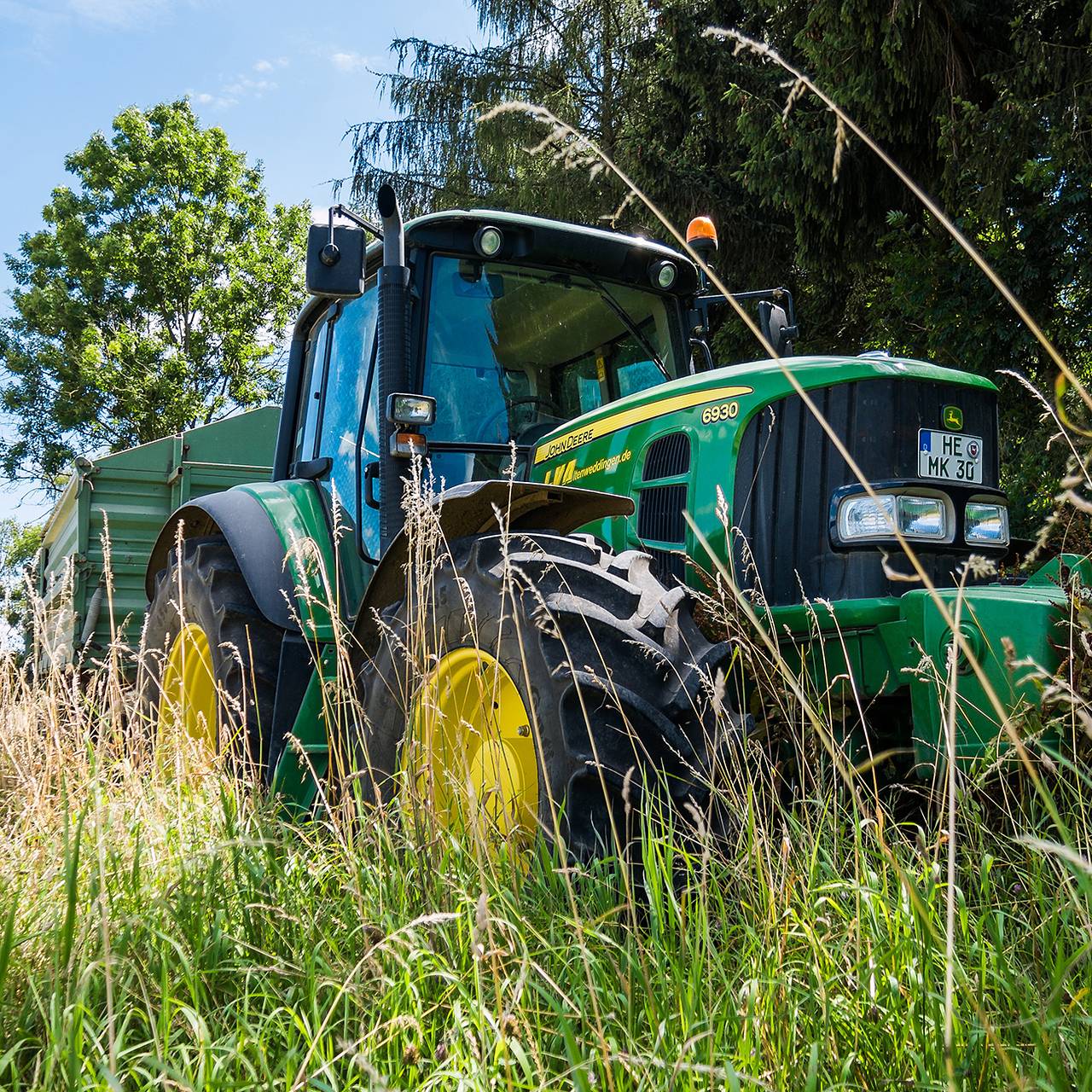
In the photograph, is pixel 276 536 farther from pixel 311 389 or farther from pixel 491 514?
pixel 491 514

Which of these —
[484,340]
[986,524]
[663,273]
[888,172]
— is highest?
[888,172]

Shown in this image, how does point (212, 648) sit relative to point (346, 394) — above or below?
below

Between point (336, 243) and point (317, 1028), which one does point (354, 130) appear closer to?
point (336, 243)

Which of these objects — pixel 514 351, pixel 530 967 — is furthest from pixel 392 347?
pixel 530 967

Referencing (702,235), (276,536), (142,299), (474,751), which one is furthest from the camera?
(142,299)

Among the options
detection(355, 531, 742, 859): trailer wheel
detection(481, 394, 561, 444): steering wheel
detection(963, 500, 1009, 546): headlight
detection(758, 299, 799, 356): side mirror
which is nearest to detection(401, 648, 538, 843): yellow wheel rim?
detection(355, 531, 742, 859): trailer wheel

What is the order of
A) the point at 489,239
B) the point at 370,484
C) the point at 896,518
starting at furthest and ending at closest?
the point at 370,484
the point at 489,239
the point at 896,518

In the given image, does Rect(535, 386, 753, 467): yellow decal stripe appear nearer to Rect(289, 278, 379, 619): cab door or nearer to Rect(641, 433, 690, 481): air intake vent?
Rect(641, 433, 690, 481): air intake vent

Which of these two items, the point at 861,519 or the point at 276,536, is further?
the point at 276,536

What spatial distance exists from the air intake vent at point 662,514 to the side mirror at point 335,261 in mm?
1134

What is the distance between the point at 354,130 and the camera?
14.8m

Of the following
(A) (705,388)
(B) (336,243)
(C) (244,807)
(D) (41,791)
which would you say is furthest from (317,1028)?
(B) (336,243)

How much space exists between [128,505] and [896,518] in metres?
6.56

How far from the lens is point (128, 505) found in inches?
317
